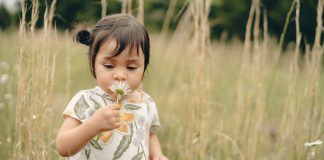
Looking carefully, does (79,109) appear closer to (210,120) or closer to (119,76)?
(119,76)

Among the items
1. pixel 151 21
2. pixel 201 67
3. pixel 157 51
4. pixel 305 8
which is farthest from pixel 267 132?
pixel 151 21

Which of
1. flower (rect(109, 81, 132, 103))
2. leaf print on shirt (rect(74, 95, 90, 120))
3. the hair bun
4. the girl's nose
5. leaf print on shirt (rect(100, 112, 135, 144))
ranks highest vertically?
the hair bun

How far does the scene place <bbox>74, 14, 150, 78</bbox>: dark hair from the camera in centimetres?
178

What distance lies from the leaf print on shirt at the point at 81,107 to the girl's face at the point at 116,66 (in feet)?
0.31

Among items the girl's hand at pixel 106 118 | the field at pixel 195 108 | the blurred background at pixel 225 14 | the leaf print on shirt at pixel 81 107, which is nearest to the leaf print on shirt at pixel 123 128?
the leaf print on shirt at pixel 81 107

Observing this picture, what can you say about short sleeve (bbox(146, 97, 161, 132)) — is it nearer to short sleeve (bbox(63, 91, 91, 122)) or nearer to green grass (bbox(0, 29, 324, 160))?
short sleeve (bbox(63, 91, 91, 122))

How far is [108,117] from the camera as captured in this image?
5.25 ft

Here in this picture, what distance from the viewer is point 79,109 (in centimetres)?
182

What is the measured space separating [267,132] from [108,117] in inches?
89.9

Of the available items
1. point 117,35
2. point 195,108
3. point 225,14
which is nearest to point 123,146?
point 117,35

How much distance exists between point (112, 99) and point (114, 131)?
0.12m

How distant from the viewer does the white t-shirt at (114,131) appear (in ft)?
5.98

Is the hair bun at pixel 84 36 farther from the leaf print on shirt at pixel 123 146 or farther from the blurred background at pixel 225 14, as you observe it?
the blurred background at pixel 225 14

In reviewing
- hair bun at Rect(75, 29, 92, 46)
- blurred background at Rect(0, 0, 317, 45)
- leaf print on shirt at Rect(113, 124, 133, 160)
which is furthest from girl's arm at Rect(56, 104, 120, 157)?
blurred background at Rect(0, 0, 317, 45)
